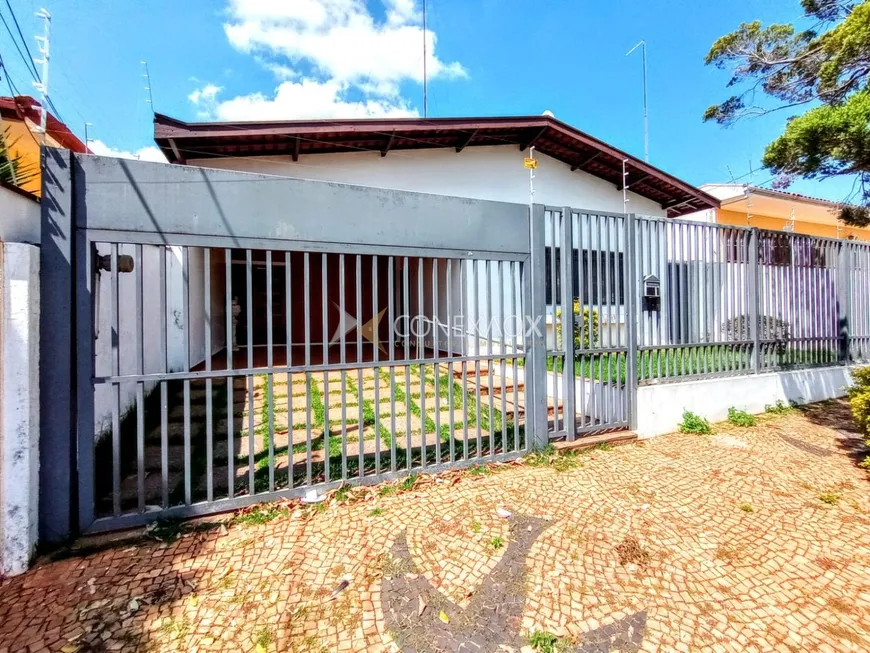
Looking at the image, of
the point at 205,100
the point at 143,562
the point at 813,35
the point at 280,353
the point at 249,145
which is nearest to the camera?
the point at 143,562

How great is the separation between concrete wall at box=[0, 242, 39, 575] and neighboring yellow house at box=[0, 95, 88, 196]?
2.13 ft

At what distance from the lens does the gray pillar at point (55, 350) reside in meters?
2.51

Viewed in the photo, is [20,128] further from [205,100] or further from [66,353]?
[66,353]

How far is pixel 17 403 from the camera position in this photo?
2318 millimetres

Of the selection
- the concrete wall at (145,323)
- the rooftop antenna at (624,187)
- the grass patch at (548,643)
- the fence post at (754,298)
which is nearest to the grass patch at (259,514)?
the concrete wall at (145,323)

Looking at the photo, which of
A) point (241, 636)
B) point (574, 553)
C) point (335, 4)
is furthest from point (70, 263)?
point (335, 4)

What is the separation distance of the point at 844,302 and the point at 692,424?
4.71 m

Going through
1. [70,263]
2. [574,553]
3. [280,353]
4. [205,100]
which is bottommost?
[574,553]

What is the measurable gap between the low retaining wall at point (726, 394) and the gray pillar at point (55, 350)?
5.66 metres

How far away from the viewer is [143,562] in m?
2.46

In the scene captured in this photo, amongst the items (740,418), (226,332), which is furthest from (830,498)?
(226,332)

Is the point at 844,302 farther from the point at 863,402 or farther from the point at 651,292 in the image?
the point at 651,292

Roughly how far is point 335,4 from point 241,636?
354 inches

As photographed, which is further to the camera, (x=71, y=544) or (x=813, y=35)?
(x=813, y=35)
